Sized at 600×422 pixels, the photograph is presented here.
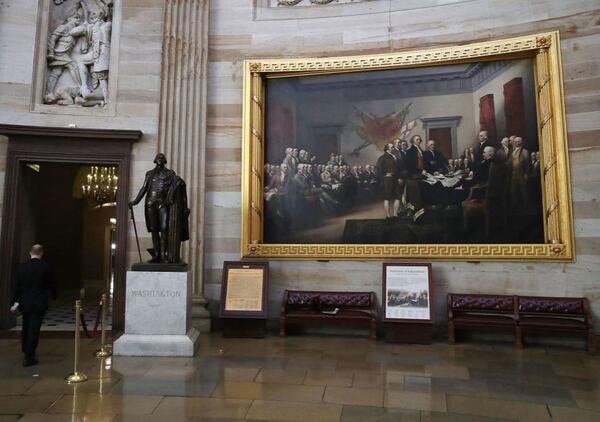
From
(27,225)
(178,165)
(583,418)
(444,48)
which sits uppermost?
(444,48)

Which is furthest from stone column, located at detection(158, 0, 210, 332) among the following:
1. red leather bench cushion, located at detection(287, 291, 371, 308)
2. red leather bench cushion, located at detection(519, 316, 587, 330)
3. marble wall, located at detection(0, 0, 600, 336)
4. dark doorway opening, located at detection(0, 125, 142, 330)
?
red leather bench cushion, located at detection(519, 316, 587, 330)

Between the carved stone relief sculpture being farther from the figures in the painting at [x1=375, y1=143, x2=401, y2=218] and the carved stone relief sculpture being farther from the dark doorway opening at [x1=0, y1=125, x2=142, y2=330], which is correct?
the figures in the painting at [x1=375, y1=143, x2=401, y2=218]

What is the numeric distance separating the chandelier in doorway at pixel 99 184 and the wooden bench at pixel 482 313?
10891 mm

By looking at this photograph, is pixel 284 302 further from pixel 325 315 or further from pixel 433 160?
pixel 433 160

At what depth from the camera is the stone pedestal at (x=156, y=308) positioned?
706 centimetres

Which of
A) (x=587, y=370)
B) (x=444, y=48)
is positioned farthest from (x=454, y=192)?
(x=587, y=370)

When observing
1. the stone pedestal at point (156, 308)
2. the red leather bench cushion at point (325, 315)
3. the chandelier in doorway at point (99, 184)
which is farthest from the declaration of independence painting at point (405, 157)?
the chandelier in doorway at point (99, 184)

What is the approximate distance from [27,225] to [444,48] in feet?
30.0

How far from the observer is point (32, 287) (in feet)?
21.7

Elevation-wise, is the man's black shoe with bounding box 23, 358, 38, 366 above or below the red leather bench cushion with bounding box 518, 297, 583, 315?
below

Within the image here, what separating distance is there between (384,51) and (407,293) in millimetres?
4878

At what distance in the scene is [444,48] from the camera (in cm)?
896

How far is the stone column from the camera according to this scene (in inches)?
364

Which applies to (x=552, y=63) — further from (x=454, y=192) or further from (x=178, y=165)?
(x=178, y=165)
